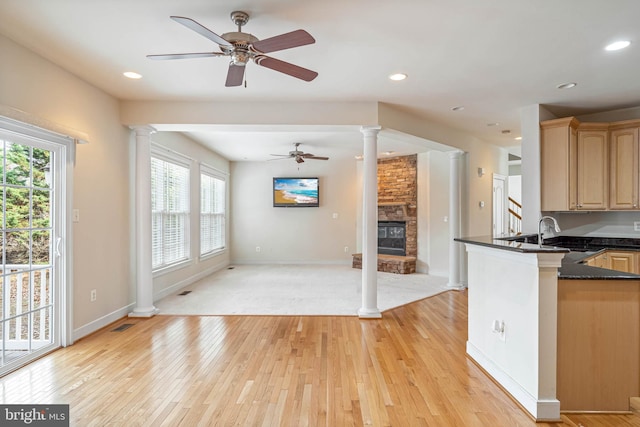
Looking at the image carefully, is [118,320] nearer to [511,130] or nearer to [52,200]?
[52,200]

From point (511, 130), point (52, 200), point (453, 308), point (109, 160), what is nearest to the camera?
point (52, 200)

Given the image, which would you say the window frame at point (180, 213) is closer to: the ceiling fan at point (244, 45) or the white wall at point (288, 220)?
the white wall at point (288, 220)

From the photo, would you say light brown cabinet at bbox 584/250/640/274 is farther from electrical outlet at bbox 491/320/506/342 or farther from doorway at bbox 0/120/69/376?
doorway at bbox 0/120/69/376

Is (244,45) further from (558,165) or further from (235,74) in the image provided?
(558,165)

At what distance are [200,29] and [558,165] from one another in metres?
4.41

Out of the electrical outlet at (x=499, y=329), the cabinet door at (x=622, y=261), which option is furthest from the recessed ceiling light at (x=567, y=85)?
the electrical outlet at (x=499, y=329)

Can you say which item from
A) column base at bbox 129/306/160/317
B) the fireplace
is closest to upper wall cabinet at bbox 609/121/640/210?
the fireplace

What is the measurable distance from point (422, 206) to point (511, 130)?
2344 mm

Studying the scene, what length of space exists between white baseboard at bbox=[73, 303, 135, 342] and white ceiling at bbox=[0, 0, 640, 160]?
2.54m

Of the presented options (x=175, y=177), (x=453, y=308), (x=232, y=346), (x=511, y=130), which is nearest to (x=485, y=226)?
(x=511, y=130)

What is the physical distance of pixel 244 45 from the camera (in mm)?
2225

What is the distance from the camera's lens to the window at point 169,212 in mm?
4965

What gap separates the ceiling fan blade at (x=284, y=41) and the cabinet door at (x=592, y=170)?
4149 millimetres

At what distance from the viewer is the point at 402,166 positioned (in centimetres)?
754
